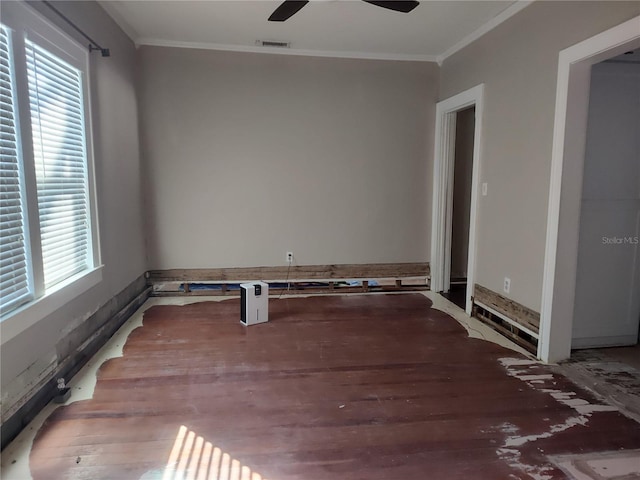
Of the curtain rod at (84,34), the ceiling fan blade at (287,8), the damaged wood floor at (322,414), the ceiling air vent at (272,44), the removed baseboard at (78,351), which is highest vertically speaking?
the ceiling air vent at (272,44)

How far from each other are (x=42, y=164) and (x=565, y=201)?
11.1 feet

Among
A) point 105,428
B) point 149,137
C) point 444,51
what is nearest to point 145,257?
point 149,137

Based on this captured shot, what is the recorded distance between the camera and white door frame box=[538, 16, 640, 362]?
2.74 metres

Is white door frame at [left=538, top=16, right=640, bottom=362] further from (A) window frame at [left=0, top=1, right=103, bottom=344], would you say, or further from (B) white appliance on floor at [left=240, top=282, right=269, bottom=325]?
(A) window frame at [left=0, top=1, right=103, bottom=344]

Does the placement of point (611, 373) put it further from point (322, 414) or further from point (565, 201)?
point (322, 414)

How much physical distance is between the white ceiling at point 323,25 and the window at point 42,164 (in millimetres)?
1006

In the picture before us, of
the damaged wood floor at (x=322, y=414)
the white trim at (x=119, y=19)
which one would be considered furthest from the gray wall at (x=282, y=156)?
the damaged wood floor at (x=322, y=414)

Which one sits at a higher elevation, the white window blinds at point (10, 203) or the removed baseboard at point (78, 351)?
the white window blinds at point (10, 203)

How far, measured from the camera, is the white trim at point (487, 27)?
3178 mm

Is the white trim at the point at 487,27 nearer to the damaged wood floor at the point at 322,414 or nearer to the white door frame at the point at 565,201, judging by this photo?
the white door frame at the point at 565,201

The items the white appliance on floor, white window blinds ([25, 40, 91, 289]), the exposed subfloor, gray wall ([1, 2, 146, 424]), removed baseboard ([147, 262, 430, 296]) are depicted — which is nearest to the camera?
gray wall ([1, 2, 146, 424])

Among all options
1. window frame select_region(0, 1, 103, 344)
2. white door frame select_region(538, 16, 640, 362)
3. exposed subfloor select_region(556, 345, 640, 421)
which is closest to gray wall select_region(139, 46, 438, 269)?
window frame select_region(0, 1, 103, 344)

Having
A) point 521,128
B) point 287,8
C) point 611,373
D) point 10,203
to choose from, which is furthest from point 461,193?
point 10,203

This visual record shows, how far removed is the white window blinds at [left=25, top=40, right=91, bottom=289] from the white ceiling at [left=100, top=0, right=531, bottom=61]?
3.62ft
